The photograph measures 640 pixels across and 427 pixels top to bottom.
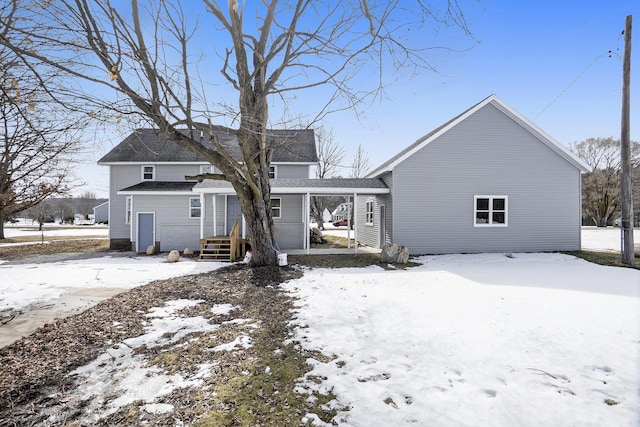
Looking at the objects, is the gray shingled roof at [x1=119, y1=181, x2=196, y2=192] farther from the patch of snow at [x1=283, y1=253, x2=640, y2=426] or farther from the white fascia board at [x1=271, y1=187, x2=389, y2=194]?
the patch of snow at [x1=283, y1=253, x2=640, y2=426]

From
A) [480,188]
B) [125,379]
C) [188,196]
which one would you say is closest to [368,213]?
Answer: [480,188]

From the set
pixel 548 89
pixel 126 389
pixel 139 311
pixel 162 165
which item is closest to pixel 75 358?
pixel 126 389

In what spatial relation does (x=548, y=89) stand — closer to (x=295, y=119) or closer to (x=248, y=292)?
(x=295, y=119)

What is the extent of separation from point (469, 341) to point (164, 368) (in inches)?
153

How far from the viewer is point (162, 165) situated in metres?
18.4

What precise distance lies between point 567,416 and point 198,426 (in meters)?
3.14

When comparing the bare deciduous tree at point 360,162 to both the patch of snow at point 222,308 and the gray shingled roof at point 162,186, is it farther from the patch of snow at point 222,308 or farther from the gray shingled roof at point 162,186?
the patch of snow at point 222,308

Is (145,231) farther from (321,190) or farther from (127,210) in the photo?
(321,190)

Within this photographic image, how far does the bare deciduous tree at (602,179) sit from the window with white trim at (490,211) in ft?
106

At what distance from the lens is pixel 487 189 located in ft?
44.8

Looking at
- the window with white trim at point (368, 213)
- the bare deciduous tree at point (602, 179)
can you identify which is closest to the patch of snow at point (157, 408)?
the window with white trim at point (368, 213)

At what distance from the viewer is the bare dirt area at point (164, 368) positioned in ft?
9.36

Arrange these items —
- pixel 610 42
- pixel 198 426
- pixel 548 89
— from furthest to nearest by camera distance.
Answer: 1. pixel 548 89
2. pixel 610 42
3. pixel 198 426

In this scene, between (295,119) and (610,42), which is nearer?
(295,119)
